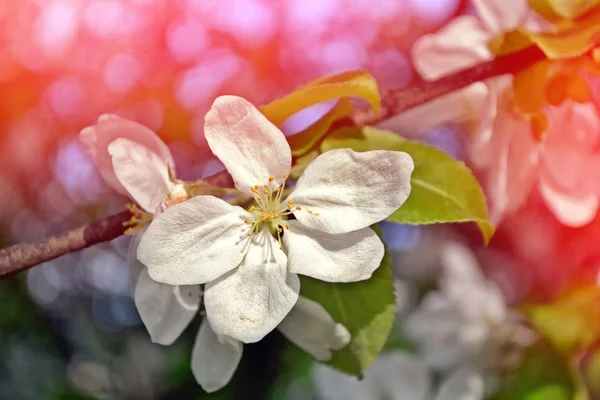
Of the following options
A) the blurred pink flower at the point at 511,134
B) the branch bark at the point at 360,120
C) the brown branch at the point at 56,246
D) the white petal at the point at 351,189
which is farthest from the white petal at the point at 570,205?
the brown branch at the point at 56,246

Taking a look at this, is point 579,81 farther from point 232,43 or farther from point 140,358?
point 140,358

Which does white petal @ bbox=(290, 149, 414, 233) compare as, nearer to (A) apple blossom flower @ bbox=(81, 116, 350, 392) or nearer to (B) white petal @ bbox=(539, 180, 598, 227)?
(A) apple blossom flower @ bbox=(81, 116, 350, 392)

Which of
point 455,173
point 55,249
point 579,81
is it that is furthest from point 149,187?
point 579,81

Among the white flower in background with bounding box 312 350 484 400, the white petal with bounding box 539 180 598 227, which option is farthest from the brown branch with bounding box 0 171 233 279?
the white flower in background with bounding box 312 350 484 400

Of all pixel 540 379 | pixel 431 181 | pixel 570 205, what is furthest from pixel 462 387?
pixel 431 181

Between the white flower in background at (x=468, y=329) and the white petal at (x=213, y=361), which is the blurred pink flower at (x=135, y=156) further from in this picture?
the white flower in background at (x=468, y=329)

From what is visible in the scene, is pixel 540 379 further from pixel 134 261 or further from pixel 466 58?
pixel 134 261
